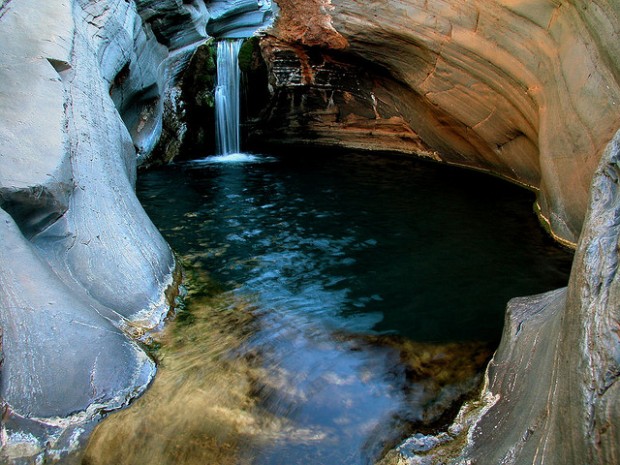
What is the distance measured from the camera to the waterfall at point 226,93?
9.64 metres

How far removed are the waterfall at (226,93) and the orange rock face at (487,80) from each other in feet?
2.38

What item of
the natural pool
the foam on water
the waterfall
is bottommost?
the natural pool

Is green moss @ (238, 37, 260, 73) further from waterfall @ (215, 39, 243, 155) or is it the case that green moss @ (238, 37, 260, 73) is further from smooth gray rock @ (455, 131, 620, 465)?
smooth gray rock @ (455, 131, 620, 465)

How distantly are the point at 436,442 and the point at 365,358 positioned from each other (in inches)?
33.7

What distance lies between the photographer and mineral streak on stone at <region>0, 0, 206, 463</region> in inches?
114

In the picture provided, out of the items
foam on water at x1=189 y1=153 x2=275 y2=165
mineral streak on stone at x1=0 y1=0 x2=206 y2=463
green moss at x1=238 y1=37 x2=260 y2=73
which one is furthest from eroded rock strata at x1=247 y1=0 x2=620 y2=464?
mineral streak on stone at x1=0 y1=0 x2=206 y2=463

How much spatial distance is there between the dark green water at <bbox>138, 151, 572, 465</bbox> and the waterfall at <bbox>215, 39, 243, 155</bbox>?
135 centimetres

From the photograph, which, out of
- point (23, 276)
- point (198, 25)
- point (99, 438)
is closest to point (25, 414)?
point (99, 438)

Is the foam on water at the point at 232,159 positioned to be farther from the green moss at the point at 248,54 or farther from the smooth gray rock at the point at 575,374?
the smooth gray rock at the point at 575,374

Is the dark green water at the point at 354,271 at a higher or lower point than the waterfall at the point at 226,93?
lower

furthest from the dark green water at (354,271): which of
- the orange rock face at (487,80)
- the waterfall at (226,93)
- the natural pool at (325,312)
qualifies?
the waterfall at (226,93)

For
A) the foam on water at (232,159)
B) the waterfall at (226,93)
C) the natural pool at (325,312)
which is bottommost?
the natural pool at (325,312)

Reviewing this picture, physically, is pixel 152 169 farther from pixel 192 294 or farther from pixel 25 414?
pixel 25 414

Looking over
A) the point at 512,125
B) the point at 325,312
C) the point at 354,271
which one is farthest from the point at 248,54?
the point at 325,312
